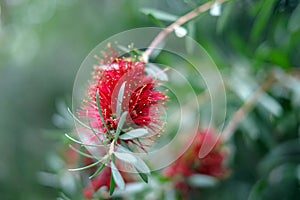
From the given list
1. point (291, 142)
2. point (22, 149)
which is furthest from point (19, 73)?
point (291, 142)

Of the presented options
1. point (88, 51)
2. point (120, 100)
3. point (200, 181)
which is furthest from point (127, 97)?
point (88, 51)

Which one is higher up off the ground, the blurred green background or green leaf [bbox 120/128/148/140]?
the blurred green background

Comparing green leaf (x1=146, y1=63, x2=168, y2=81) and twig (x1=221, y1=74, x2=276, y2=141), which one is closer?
green leaf (x1=146, y1=63, x2=168, y2=81)

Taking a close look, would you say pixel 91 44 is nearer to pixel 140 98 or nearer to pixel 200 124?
pixel 200 124

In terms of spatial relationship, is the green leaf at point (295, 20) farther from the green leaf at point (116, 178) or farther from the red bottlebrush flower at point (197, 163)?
the green leaf at point (116, 178)

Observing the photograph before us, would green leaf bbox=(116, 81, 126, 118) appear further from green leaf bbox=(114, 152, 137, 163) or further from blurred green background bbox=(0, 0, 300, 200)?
blurred green background bbox=(0, 0, 300, 200)

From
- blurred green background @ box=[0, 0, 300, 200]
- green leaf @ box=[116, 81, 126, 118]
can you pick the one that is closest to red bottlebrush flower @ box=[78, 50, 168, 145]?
green leaf @ box=[116, 81, 126, 118]

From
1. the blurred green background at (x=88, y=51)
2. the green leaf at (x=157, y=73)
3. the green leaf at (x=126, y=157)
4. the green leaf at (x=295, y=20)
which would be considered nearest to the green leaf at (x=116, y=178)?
the green leaf at (x=126, y=157)
